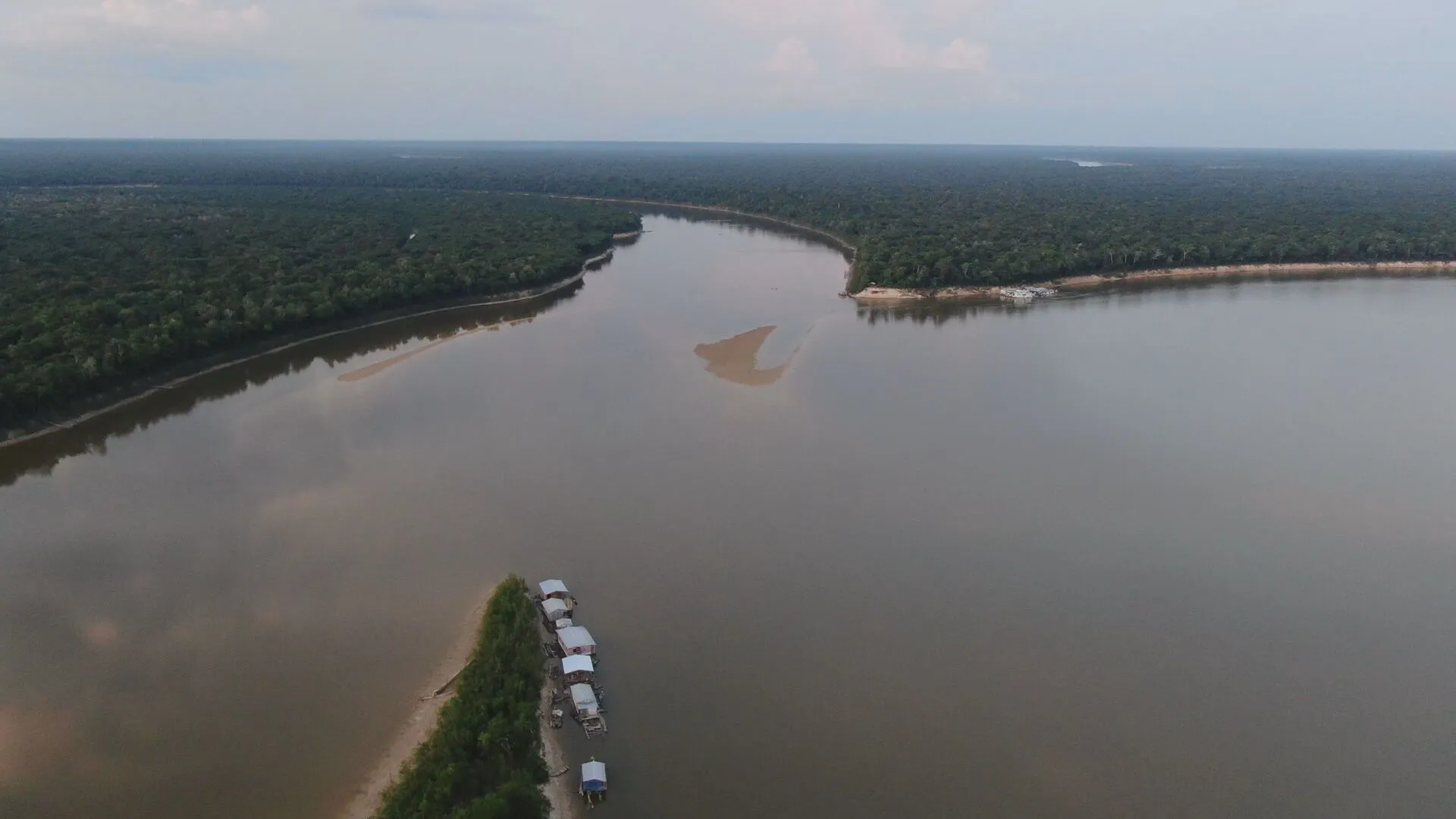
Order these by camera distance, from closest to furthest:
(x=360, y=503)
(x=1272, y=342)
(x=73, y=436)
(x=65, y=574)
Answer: (x=65, y=574), (x=360, y=503), (x=73, y=436), (x=1272, y=342)

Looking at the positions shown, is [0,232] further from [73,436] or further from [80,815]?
[80,815]

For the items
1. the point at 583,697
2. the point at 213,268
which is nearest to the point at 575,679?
the point at 583,697

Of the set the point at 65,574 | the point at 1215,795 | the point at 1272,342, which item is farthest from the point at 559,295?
the point at 1215,795

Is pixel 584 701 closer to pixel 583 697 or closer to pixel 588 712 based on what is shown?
pixel 583 697

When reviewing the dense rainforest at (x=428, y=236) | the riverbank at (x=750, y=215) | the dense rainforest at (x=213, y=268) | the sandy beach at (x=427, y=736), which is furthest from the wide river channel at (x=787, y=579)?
the riverbank at (x=750, y=215)

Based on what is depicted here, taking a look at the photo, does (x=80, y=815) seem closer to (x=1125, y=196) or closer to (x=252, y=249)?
(x=252, y=249)

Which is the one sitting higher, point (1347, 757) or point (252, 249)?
point (252, 249)

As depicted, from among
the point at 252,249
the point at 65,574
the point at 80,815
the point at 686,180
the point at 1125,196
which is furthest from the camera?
the point at 686,180

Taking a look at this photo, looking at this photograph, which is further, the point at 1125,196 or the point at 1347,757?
the point at 1125,196
